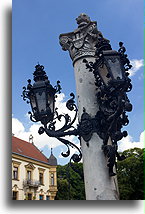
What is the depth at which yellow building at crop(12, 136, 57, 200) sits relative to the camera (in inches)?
687

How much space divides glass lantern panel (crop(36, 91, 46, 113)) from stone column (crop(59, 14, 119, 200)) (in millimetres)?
293

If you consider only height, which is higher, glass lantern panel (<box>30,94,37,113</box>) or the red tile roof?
the red tile roof

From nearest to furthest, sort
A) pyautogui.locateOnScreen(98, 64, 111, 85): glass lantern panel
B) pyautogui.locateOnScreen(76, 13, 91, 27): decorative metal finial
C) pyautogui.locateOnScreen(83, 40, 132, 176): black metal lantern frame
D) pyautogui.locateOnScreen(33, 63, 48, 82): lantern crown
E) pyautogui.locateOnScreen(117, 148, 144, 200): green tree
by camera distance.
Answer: pyautogui.locateOnScreen(83, 40, 132, 176): black metal lantern frame, pyautogui.locateOnScreen(98, 64, 111, 85): glass lantern panel, pyautogui.locateOnScreen(33, 63, 48, 82): lantern crown, pyautogui.locateOnScreen(76, 13, 91, 27): decorative metal finial, pyautogui.locateOnScreen(117, 148, 144, 200): green tree

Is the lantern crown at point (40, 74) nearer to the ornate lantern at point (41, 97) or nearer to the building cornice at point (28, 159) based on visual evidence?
the ornate lantern at point (41, 97)

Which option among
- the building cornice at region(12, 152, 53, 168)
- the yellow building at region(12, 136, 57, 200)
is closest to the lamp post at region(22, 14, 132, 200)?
the yellow building at region(12, 136, 57, 200)

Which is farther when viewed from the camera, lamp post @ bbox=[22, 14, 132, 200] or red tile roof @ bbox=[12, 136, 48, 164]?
red tile roof @ bbox=[12, 136, 48, 164]

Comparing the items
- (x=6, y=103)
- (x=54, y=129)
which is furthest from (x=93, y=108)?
(x=6, y=103)

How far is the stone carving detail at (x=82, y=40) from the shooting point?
2.27 m

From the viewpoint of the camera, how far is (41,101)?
6.67 feet

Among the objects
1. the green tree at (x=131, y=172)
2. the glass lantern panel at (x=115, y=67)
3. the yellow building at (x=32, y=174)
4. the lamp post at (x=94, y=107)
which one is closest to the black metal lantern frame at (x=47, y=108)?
the lamp post at (x=94, y=107)

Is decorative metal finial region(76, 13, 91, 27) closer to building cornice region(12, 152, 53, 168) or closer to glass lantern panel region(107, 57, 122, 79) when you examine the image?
glass lantern panel region(107, 57, 122, 79)

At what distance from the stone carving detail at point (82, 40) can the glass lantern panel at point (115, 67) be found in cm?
51

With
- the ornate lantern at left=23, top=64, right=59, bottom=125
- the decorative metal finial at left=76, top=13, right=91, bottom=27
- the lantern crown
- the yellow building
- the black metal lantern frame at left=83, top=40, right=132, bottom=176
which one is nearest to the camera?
the black metal lantern frame at left=83, top=40, right=132, bottom=176

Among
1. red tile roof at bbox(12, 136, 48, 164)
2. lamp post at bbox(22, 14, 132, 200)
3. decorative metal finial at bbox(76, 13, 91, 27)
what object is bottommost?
lamp post at bbox(22, 14, 132, 200)
